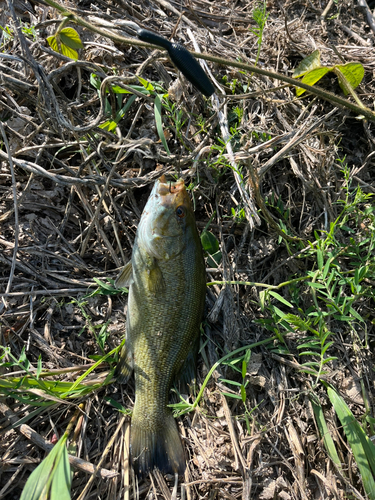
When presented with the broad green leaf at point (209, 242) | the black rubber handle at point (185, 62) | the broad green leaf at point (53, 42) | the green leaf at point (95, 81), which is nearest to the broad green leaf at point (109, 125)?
the green leaf at point (95, 81)

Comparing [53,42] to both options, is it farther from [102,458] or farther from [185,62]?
[102,458]

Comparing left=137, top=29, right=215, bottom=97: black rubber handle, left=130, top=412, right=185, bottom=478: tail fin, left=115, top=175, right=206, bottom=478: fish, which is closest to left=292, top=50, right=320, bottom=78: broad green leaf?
left=137, top=29, right=215, bottom=97: black rubber handle

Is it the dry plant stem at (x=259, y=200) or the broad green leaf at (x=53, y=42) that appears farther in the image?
the broad green leaf at (x=53, y=42)

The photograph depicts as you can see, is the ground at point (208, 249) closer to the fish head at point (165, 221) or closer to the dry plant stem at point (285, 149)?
the dry plant stem at point (285, 149)

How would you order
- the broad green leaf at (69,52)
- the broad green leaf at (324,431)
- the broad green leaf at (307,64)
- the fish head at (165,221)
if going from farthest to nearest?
the broad green leaf at (307,64) → the broad green leaf at (69,52) → the fish head at (165,221) → the broad green leaf at (324,431)

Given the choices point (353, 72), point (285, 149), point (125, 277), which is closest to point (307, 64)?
point (353, 72)

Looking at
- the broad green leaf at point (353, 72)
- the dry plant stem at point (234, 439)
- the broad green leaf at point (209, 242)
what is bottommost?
→ the dry plant stem at point (234, 439)

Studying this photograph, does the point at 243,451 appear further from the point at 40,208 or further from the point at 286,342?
the point at 40,208
